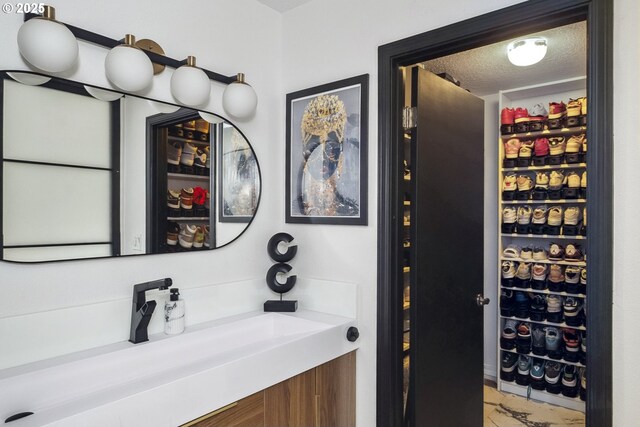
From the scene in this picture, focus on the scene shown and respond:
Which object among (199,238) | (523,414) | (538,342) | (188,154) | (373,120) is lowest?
(523,414)

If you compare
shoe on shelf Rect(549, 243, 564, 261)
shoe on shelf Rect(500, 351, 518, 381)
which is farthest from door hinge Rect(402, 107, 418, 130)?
shoe on shelf Rect(500, 351, 518, 381)

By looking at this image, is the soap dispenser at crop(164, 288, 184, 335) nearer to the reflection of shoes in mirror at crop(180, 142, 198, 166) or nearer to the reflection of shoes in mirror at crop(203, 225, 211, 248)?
the reflection of shoes in mirror at crop(203, 225, 211, 248)

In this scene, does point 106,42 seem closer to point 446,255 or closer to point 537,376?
point 446,255

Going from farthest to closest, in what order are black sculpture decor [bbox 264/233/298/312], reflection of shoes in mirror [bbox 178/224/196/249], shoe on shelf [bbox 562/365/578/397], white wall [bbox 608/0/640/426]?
1. shoe on shelf [bbox 562/365/578/397]
2. black sculpture decor [bbox 264/233/298/312]
3. reflection of shoes in mirror [bbox 178/224/196/249]
4. white wall [bbox 608/0/640/426]

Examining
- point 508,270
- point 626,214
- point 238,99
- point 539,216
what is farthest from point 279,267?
point 539,216

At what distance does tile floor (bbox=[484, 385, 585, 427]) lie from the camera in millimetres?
2682

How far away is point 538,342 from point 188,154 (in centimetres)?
289

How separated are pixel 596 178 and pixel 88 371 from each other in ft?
5.63

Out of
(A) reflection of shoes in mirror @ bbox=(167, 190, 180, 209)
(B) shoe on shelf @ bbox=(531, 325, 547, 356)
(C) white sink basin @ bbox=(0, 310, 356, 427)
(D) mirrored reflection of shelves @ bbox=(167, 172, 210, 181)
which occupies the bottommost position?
(B) shoe on shelf @ bbox=(531, 325, 547, 356)

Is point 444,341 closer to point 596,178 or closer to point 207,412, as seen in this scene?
point 596,178

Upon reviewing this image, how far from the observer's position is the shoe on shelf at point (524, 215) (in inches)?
123

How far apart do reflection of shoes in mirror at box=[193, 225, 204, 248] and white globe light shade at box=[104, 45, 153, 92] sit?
2.04 feet

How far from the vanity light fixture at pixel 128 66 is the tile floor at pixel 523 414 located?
9.33 feet

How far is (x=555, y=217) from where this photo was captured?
3.02 m
